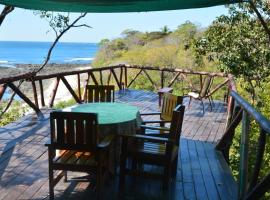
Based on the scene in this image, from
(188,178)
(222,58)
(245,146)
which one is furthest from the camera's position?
(222,58)

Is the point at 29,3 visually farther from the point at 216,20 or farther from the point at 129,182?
the point at 216,20

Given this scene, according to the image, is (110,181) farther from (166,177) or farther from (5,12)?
(5,12)

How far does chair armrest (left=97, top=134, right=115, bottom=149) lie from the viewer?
298 centimetres

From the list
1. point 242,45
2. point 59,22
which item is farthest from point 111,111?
point 59,22

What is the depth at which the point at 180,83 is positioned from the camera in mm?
15242

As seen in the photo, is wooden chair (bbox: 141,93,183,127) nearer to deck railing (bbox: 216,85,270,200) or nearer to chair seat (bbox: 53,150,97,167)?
deck railing (bbox: 216,85,270,200)

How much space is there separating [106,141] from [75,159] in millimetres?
323

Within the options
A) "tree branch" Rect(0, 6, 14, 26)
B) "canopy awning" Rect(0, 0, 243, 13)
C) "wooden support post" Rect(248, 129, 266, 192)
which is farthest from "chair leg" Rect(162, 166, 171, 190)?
"tree branch" Rect(0, 6, 14, 26)

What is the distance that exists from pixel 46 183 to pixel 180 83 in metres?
12.2

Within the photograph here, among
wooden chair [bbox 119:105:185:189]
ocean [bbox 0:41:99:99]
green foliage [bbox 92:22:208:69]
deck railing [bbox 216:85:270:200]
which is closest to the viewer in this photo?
deck railing [bbox 216:85:270:200]


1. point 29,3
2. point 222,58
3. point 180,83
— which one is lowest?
point 180,83

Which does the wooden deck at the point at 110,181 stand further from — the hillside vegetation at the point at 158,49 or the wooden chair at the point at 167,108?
the hillside vegetation at the point at 158,49

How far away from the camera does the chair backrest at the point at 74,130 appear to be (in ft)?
9.45

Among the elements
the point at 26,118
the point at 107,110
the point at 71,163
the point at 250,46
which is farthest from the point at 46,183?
the point at 250,46
